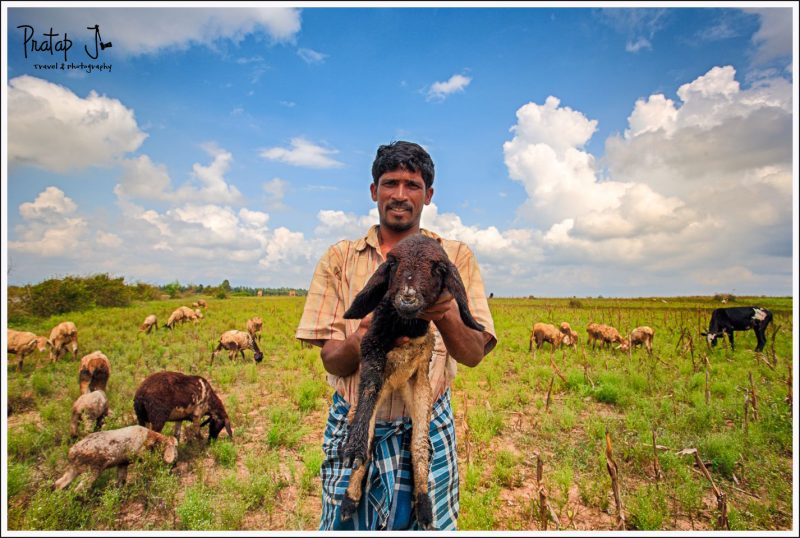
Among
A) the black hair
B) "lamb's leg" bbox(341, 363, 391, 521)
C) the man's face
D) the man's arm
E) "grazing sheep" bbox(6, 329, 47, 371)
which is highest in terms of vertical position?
the black hair

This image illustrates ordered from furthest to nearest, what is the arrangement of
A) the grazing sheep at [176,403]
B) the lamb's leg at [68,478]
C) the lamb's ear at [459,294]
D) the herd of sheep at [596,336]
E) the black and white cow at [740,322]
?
the black and white cow at [740,322] → the herd of sheep at [596,336] → the grazing sheep at [176,403] → the lamb's leg at [68,478] → the lamb's ear at [459,294]

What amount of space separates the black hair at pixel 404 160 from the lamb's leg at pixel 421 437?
50.1 inches

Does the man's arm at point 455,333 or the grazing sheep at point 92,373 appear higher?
the man's arm at point 455,333

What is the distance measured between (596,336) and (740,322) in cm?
542

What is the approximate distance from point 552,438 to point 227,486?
567 centimetres

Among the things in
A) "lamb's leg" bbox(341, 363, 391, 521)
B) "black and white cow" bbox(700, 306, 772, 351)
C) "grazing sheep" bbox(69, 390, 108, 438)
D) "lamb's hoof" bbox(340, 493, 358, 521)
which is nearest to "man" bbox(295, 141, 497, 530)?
"lamb's leg" bbox(341, 363, 391, 521)

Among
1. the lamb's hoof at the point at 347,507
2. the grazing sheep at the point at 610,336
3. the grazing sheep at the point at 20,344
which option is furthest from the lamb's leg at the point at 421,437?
the grazing sheep at the point at 610,336

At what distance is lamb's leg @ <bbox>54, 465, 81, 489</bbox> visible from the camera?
5.10 metres

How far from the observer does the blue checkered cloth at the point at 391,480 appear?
239 centimetres

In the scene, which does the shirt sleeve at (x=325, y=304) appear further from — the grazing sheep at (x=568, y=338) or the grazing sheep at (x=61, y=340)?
the grazing sheep at (x=61, y=340)

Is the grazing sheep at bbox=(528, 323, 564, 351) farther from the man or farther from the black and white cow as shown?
the man

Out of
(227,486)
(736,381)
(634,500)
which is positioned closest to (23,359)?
(227,486)

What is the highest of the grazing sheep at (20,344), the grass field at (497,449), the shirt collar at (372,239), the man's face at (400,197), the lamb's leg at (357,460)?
the man's face at (400,197)

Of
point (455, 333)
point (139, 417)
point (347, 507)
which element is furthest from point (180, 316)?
point (455, 333)
